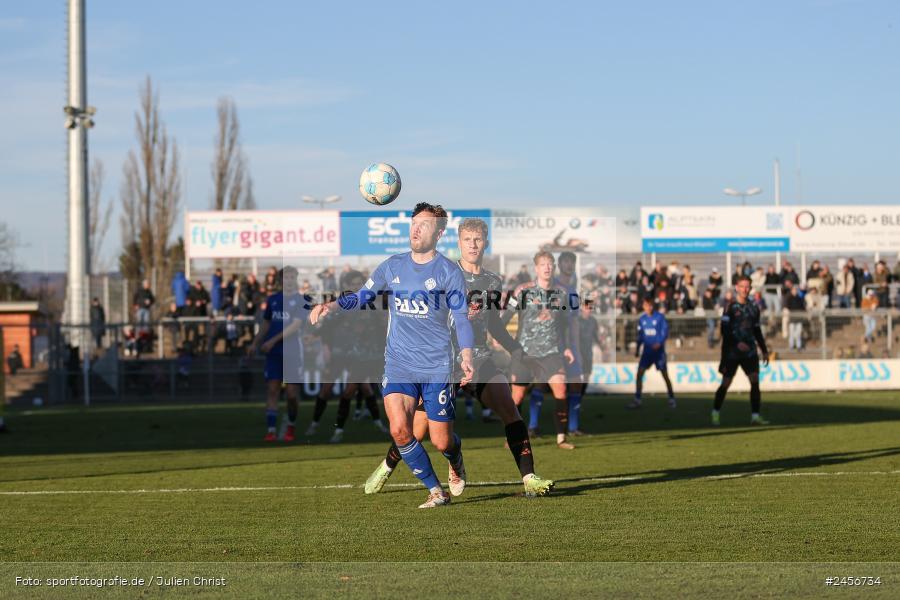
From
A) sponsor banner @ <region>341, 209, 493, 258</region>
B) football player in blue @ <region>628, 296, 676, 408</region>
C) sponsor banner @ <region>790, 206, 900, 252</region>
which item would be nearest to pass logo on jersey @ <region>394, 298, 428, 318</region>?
football player in blue @ <region>628, 296, 676, 408</region>

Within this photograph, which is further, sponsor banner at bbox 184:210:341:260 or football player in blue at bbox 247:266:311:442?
sponsor banner at bbox 184:210:341:260

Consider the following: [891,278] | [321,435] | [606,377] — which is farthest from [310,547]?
[891,278]

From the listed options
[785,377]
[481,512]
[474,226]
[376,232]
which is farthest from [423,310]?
[376,232]

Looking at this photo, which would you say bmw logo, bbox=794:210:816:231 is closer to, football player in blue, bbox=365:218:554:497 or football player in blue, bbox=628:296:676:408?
football player in blue, bbox=628:296:676:408

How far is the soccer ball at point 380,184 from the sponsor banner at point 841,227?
32.8 meters

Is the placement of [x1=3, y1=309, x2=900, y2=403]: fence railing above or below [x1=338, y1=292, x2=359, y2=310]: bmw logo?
below

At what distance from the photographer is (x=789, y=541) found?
770 cm

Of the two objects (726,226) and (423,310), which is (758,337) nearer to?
(423,310)

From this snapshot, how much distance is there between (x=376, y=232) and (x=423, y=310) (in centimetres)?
3300

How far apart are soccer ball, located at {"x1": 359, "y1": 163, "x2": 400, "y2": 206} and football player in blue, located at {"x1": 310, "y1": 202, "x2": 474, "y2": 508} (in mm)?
2065

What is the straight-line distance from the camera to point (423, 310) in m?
9.52

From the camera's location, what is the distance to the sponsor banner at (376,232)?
4200 centimetres

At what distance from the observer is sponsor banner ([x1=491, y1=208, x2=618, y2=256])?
140 ft

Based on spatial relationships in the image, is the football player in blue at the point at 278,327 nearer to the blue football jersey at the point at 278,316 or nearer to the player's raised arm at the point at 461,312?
the blue football jersey at the point at 278,316
